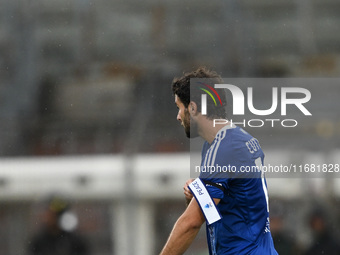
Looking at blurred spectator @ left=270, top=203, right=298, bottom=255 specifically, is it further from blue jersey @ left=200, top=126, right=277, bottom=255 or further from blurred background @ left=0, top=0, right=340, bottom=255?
blue jersey @ left=200, top=126, right=277, bottom=255

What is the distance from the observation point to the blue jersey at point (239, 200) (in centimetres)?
216

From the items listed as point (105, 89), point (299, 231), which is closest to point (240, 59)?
point (105, 89)

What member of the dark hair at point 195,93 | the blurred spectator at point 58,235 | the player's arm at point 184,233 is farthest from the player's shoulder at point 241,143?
the blurred spectator at point 58,235

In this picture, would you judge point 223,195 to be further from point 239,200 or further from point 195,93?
point 195,93

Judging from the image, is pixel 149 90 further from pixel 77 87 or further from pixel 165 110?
pixel 77 87

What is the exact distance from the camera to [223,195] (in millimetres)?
2137

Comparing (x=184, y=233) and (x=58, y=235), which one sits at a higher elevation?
(x=184, y=233)

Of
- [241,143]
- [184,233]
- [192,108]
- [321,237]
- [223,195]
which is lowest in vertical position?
[321,237]

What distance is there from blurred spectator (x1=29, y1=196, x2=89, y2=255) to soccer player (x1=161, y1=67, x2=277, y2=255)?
198cm

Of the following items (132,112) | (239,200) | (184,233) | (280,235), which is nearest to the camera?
(184,233)

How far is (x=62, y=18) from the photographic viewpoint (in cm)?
430

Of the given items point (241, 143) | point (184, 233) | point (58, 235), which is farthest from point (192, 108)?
point (58, 235)

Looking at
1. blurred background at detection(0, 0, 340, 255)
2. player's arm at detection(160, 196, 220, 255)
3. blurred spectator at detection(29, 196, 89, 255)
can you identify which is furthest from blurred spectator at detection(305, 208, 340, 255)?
player's arm at detection(160, 196, 220, 255)

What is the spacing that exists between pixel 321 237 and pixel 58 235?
1733 millimetres
